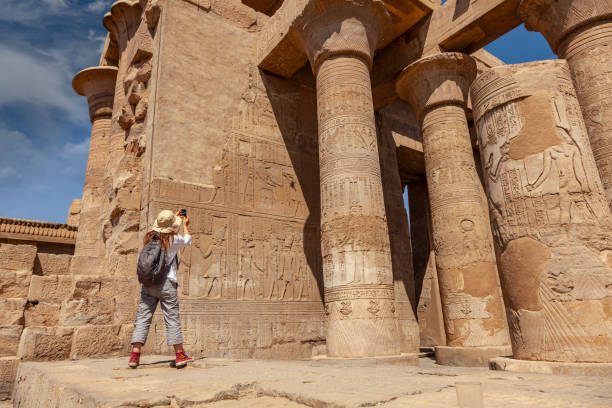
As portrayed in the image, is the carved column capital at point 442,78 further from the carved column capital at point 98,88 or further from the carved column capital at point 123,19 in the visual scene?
the carved column capital at point 98,88

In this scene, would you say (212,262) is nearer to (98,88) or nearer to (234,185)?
(234,185)

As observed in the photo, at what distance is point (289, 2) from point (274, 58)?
1.14 meters

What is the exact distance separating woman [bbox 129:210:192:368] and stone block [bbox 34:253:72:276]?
2867mm

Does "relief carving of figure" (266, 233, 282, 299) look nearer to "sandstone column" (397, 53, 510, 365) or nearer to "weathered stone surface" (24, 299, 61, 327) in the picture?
"sandstone column" (397, 53, 510, 365)

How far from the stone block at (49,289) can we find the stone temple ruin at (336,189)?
0.02 metres

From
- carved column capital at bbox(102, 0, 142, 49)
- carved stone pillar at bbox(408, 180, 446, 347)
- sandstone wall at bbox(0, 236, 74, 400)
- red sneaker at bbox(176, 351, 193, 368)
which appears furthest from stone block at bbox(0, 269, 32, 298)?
carved stone pillar at bbox(408, 180, 446, 347)

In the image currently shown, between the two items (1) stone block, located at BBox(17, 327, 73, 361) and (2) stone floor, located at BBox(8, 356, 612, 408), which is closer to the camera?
(2) stone floor, located at BBox(8, 356, 612, 408)

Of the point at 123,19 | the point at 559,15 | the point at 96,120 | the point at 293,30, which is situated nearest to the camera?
the point at 559,15

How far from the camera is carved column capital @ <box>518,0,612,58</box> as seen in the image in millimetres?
6160

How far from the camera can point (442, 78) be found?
8453 millimetres

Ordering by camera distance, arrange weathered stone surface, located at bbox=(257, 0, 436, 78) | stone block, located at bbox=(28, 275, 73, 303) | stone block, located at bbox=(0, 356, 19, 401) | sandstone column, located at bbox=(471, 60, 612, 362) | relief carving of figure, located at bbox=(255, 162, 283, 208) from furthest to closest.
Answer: relief carving of figure, located at bbox=(255, 162, 283, 208) → weathered stone surface, located at bbox=(257, 0, 436, 78) → stone block, located at bbox=(28, 275, 73, 303) → stone block, located at bbox=(0, 356, 19, 401) → sandstone column, located at bbox=(471, 60, 612, 362)

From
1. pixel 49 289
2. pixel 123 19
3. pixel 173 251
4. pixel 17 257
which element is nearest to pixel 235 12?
pixel 123 19

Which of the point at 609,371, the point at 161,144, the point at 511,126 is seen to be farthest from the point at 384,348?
the point at 161,144

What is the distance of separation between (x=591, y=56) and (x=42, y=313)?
8320mm
